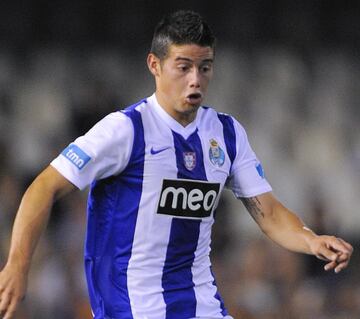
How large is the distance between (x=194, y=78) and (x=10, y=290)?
1.13m

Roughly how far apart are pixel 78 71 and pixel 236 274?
219cm

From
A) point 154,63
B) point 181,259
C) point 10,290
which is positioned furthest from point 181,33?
point 10,290

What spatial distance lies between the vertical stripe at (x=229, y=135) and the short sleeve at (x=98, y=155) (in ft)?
1.72

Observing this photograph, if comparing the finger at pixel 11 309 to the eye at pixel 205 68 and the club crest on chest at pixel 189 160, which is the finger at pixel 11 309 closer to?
the club crest on chest at pixel 189 160

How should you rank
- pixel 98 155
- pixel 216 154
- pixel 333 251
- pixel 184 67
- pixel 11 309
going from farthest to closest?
pixel 216 154 < pixel 184 67 < pixel 333 251 < pixel 98 155 < pixel 11 309

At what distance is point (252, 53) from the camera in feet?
29.9

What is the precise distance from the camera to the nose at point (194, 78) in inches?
167

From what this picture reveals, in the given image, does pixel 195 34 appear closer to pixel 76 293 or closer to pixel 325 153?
pixel 76 293

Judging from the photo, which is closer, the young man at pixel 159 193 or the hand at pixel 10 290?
the hand at pixel 10 290

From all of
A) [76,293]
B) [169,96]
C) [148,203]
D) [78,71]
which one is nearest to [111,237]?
[148,203]

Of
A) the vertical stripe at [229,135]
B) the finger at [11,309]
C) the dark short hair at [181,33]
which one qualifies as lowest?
the finger at [11,309]

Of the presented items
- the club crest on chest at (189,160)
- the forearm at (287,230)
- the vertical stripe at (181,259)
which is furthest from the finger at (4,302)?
the forearm at (287,230)

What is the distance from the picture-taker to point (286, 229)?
4.52m

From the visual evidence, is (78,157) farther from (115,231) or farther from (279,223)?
(279,223)
